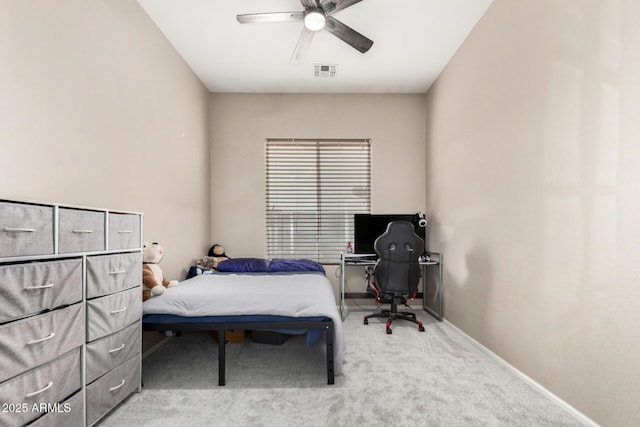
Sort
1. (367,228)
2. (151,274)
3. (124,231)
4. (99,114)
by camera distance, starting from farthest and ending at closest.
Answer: (367,228)
(151,274)
(99,114)
(124,231)

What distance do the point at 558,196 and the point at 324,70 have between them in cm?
288

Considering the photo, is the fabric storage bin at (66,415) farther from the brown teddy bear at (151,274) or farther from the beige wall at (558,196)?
the beige wall at (558,196)

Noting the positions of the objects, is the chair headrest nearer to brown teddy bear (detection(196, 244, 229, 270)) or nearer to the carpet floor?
the carpet floor

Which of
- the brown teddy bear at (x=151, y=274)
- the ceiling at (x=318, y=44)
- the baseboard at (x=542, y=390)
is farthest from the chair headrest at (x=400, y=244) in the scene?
the brown teddy bear at (x=151, y=274)

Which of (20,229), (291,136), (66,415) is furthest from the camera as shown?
(291,136)

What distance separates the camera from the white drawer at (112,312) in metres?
1.65

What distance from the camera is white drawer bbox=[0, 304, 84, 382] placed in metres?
1.19

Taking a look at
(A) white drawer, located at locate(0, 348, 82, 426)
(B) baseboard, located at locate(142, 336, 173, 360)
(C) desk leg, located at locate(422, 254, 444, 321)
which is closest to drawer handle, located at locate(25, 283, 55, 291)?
(A) white drawer, located at locate(0, 348, 82, 426)

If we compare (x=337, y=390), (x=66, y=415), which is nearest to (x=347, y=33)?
(x=337, y=390)

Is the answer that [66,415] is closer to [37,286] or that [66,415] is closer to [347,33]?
[37,286]

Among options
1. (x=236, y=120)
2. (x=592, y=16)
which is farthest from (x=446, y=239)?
(x=236, y=120)

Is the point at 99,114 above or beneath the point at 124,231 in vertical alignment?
above

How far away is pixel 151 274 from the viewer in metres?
2.42

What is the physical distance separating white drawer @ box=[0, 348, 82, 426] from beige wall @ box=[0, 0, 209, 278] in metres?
0.84
